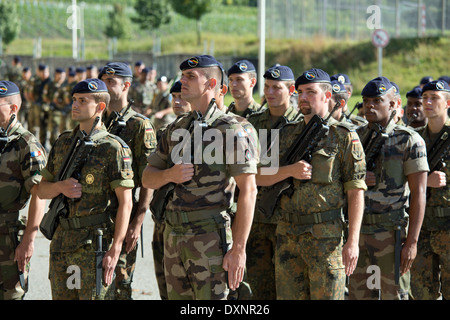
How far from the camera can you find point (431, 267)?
5.77m

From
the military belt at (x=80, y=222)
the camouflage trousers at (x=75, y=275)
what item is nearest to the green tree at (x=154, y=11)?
the military belt at (x=80, y=222)

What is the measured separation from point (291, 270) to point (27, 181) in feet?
6.72

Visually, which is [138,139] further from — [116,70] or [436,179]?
[436,179]

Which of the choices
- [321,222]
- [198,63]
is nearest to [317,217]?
[321,222]

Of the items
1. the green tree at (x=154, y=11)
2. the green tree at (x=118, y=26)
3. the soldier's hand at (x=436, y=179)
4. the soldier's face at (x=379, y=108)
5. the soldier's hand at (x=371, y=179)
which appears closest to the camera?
the soldier's hand at (x=371, y=179)

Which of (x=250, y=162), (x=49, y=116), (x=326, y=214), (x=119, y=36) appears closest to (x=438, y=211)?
(x=326, y=214)

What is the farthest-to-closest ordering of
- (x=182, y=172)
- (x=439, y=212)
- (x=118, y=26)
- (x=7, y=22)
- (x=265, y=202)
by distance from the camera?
(x=118, y=26)
(x=7, y=22)
(x=439, y=212)
(x=265, y=202)
(x=182, y=172)

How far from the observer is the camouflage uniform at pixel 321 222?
15.5 ft

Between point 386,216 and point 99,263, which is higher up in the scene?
point 386,216

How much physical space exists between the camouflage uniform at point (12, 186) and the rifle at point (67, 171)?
1.40 feet

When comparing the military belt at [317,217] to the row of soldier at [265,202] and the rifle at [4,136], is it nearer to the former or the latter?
the row of soldier at [265,202]

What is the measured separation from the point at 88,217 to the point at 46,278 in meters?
2.81

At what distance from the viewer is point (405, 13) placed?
92.7 ft
